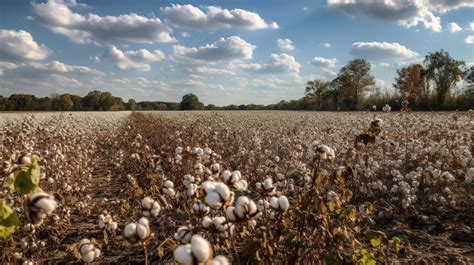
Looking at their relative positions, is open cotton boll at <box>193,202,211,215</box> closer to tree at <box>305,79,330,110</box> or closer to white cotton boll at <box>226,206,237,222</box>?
white cotton boll at <box>226,206,237,222</box>

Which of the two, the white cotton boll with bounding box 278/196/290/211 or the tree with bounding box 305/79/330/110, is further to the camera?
the tree with bounding box 305/79/330/110

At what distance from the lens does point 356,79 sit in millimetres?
89188

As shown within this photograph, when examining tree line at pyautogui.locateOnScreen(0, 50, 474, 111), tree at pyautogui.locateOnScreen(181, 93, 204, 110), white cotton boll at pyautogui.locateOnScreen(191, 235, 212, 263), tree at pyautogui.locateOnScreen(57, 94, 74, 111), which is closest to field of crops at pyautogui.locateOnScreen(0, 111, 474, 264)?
white cotton boll at pyautogui.locateOnScreen(191, 235, 212, 263)

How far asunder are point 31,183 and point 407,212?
18.5 feet

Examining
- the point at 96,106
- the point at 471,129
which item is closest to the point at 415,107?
the point at 471,129

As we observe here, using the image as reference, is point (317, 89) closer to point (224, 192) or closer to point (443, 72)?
point (443, 72)

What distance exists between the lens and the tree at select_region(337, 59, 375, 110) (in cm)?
8781

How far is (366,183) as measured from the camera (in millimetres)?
7562

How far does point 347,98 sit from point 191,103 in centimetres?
3871

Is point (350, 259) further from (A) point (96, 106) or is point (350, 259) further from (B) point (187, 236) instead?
(A) point (96, 106)

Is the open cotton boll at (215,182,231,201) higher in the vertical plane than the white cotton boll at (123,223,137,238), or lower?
higher

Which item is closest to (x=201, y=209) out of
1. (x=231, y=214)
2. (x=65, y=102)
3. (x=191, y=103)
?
(x=231, y=214)

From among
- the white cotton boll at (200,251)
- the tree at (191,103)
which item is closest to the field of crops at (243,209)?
the white cotton boll at (200,251)

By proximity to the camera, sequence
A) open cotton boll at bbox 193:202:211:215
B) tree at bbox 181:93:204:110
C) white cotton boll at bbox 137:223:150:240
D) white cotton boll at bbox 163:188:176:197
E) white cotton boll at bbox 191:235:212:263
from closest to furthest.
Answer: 1. white cotton boll at bbox 191:235:212:263
2. white cotton boll at bbox 137:223:150:240
3. open cotton boll at bbox 193:202:211:215
4. white cotton boll at bbox 163:188:176:197
5. tree at bbox 181:93:204:110
